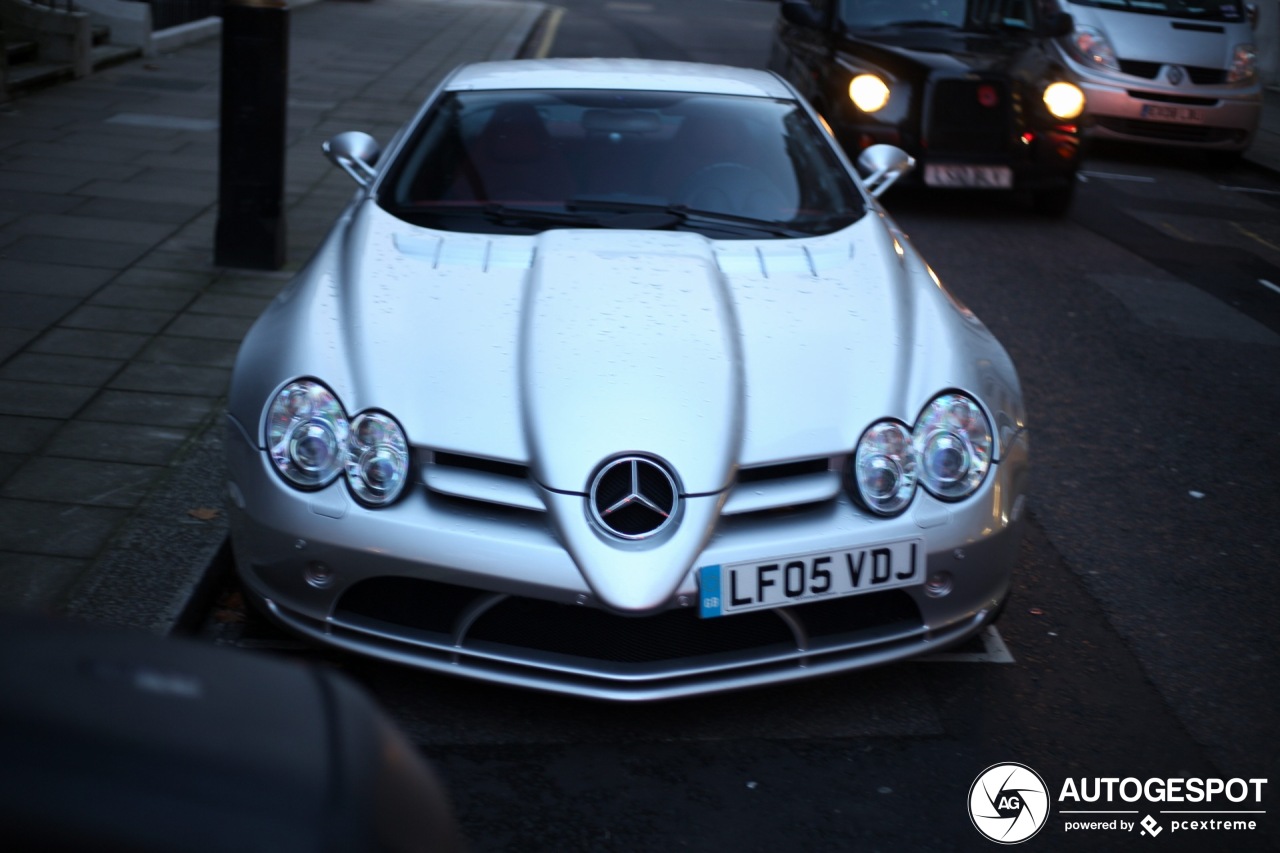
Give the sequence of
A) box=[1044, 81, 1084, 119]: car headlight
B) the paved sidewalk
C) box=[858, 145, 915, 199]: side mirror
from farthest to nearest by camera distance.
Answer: box=[1044, 81, 1084, 119]: car headlight
box=[858, 145, 915, 199]: side mirror
the paved sidewalk

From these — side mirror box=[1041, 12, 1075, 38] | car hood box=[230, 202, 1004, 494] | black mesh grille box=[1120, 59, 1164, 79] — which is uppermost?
side mirror box=[1041, 12, 1075, 38]

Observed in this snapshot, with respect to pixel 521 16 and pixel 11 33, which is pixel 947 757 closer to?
pixel 11 33

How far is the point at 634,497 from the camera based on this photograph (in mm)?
3104

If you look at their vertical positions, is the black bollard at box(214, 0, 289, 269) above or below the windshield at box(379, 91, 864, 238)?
below

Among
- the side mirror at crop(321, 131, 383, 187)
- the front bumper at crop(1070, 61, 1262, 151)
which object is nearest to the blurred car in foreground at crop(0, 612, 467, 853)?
the side mirror at crop(321, 131, 383, 187)

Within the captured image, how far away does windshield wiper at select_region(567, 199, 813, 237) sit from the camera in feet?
14.4

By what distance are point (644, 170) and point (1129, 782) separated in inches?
96.7

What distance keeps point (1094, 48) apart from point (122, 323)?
10.2 m

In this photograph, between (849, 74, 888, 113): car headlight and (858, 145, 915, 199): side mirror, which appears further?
(849, 74, 888, 113): car headlight

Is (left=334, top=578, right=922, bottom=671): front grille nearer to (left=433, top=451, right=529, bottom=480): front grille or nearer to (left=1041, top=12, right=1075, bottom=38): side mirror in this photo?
(left=433, top=451, right=529, bottom=480): front grille

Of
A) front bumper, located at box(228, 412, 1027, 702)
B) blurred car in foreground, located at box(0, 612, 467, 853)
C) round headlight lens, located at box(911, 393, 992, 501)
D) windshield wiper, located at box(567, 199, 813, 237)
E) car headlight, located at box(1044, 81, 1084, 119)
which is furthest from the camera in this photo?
car headlight, located at box(1044, 81, 1084, 119)

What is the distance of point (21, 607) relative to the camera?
343 centimetres

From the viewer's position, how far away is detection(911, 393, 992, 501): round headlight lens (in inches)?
131

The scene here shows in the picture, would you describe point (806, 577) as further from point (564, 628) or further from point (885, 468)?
point (564, 628)
